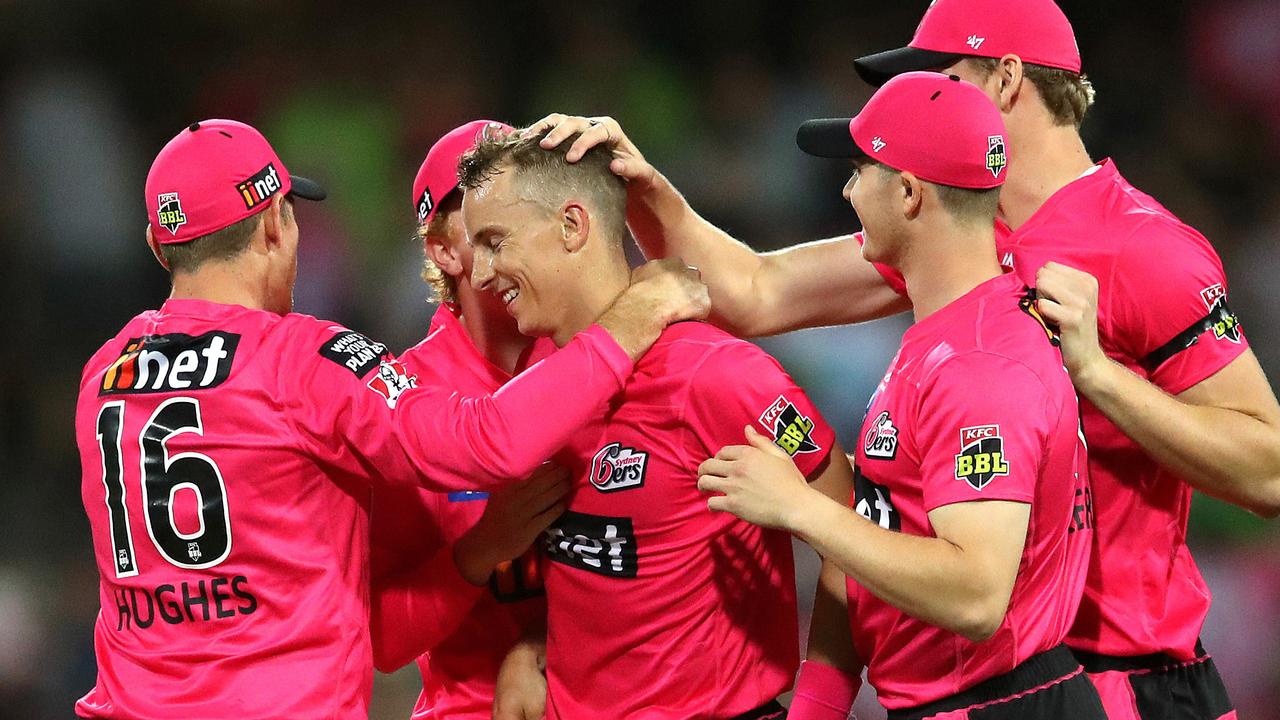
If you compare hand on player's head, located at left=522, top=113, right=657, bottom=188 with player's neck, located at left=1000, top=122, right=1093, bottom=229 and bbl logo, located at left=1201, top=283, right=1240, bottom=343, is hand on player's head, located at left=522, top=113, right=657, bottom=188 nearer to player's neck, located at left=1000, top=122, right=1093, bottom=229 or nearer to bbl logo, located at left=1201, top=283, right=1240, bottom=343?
player's neck, located at left=1000, top=122, right=1093, bottom=229

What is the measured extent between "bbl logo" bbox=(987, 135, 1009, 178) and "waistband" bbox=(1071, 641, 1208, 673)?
4.22 ft

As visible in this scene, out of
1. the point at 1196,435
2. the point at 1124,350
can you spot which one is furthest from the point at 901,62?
the point at 1196,435

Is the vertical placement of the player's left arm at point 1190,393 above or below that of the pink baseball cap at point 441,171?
below

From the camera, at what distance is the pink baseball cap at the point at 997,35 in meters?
3.82

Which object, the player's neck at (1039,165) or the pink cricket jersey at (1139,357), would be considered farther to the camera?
the player's neck at (1039,165)

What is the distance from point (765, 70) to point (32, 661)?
20.8ft

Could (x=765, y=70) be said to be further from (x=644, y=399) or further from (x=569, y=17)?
(x=644, y=399)

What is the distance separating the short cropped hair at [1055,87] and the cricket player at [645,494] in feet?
3.64

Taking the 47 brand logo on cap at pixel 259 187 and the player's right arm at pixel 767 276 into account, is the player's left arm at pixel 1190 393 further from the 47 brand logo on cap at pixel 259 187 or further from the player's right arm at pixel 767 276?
the 47 brand logo on cap at pixel 259 187

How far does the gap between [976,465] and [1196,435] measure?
2.61ft

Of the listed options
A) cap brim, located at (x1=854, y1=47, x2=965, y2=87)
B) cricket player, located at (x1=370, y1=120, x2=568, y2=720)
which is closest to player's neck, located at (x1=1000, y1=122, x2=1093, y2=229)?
cap brim, located at (x1=854, y1=47, x2=965, y2=87)

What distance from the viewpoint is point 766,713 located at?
3541 mm

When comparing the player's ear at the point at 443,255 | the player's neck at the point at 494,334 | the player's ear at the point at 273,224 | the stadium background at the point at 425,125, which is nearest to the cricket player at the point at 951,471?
the player's neck at the point at 494,334

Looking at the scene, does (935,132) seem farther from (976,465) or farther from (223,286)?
(223,286)
